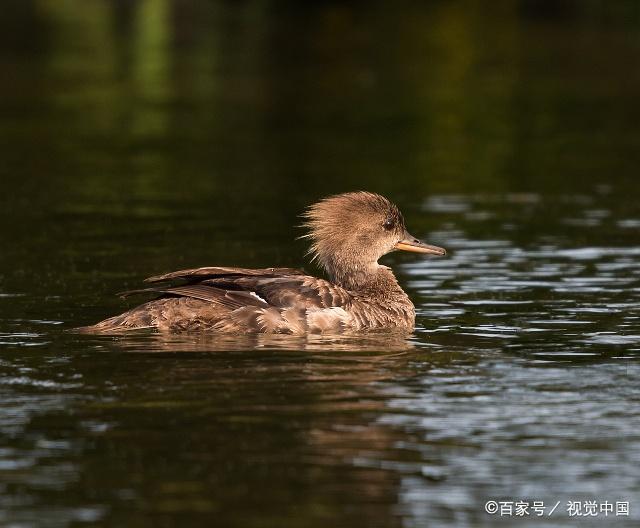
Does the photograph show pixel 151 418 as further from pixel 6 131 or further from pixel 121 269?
pixel 6 131

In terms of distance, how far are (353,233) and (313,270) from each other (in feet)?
8.92

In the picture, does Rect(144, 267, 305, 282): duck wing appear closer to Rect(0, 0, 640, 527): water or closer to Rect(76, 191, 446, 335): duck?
Rect(76, 191, 446, 335): duck

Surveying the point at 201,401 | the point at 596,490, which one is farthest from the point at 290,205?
the point at 596,490

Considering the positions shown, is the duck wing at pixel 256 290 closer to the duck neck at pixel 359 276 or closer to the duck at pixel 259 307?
the duck at pixel 259 307

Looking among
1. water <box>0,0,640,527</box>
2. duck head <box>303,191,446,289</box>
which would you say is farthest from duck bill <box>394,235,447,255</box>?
water <box>0,0,640,527</box>

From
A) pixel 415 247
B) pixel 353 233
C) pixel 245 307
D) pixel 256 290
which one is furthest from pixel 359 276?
pixel 245 307

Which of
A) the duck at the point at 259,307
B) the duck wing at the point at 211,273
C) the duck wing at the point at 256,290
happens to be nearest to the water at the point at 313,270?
the duck at the point at 259,307

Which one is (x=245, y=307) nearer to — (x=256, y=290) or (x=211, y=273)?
(x=256, y=290)

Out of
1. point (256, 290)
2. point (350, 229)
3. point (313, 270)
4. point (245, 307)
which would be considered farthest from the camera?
point (313, 270)

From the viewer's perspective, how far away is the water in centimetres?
705

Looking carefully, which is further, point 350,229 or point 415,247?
point 415,247

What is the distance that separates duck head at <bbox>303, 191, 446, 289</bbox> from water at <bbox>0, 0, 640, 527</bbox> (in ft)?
1.89

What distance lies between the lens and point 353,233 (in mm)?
11312

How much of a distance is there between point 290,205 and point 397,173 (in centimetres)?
314
